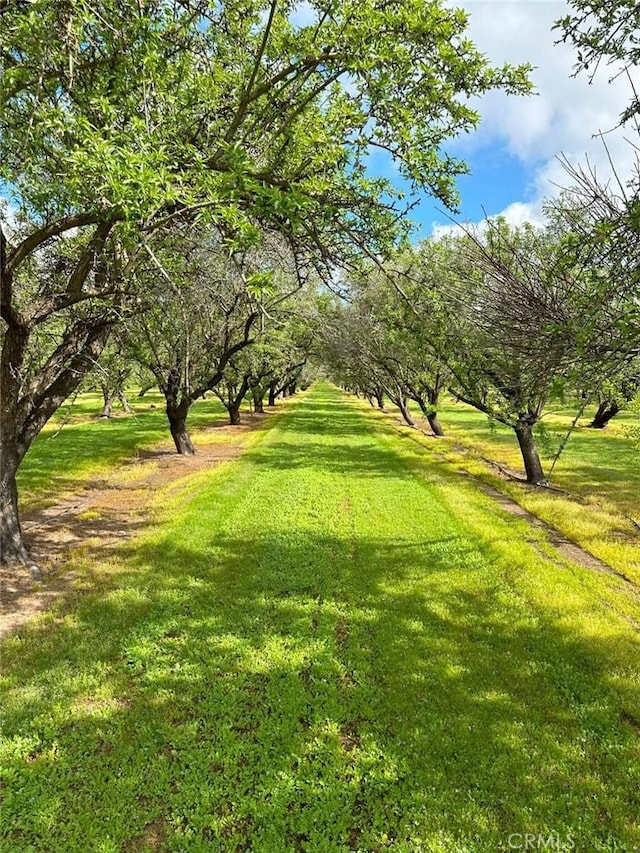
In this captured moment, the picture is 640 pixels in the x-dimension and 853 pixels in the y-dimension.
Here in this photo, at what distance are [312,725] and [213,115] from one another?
823 centimetres

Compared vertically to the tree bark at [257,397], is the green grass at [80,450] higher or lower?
lower

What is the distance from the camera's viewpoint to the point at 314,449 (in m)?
23.5

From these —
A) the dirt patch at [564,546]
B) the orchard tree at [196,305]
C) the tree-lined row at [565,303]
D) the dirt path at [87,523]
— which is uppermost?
the orchard tree at [196,305]

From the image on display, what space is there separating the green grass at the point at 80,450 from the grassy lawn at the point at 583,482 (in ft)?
36.3

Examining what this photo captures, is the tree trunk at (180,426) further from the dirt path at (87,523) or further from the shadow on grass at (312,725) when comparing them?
the shadow on grass at (312,725)

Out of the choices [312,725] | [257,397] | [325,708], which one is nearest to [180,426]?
[325,708]

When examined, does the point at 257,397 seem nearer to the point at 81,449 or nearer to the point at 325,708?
the point at 81,449

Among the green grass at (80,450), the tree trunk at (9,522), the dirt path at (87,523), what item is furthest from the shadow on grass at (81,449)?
the tree trunk at (9,522)

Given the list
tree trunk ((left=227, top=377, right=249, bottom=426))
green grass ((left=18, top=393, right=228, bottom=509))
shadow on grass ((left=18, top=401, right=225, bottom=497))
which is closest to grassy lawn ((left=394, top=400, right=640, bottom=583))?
green grass ((left=18, top=393, right=228, bottom=509))

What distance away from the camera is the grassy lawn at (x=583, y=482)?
10797 mm

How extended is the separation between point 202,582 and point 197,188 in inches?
242

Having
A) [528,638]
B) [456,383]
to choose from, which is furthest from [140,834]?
[456,383]

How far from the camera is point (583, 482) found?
700 inches

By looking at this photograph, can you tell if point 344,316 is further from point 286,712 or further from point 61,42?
point 286,712
